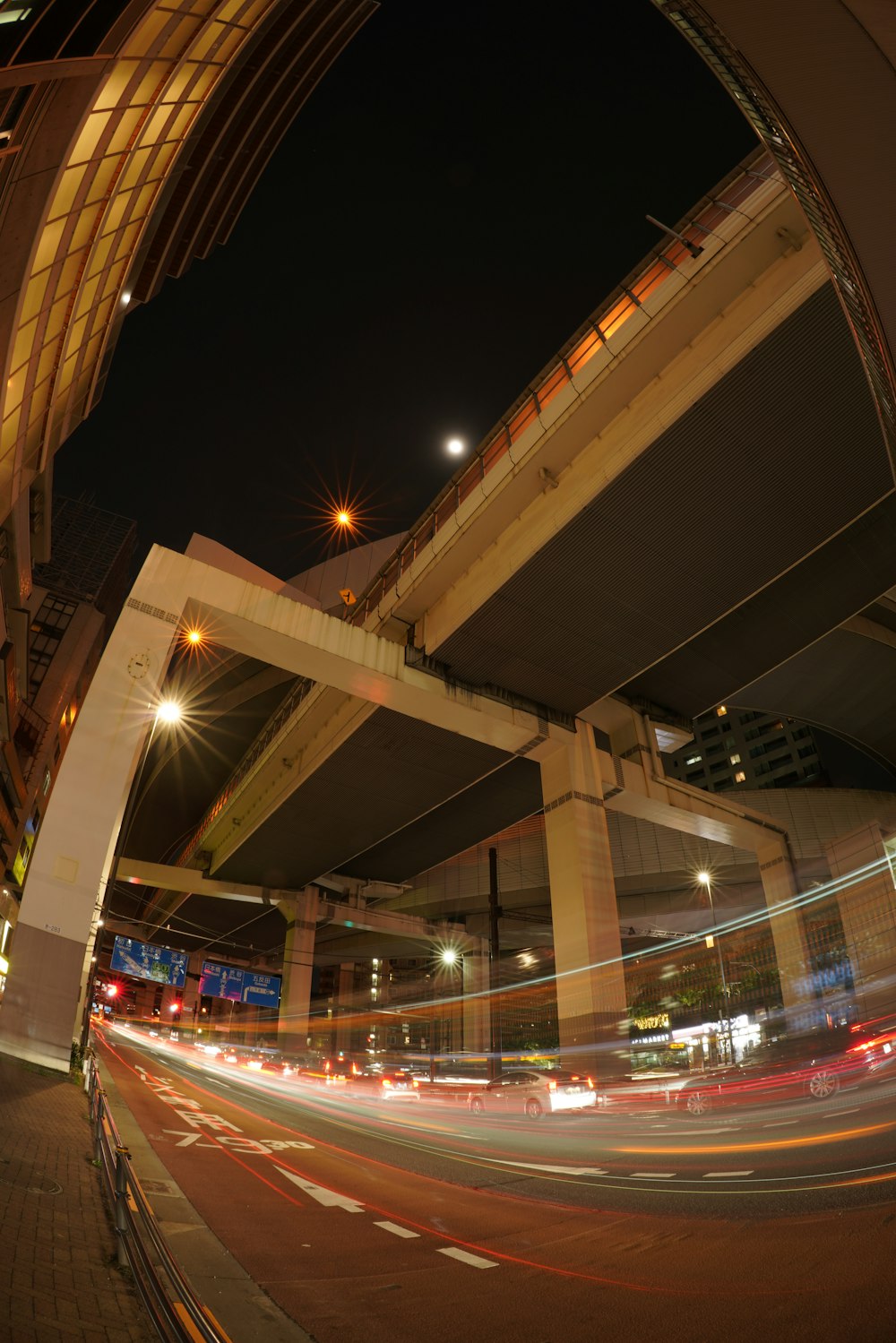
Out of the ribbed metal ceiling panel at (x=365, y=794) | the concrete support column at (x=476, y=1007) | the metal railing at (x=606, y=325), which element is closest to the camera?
the metal railing at (x=606, y=325)

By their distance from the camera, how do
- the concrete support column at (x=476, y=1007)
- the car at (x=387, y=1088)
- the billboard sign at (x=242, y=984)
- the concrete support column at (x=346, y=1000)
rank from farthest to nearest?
the concrete support column at (x=346, y=1000)
the concrete support column at (x=476, y=1007)
the billboard sign at (x=242, y=984)
the car at (x=387, y=1088)

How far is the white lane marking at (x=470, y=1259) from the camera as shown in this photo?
209 inches

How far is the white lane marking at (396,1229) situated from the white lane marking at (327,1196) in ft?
2.35

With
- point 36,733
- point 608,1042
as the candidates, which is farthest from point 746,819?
point 36,733

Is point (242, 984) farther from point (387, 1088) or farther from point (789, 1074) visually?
point (789, 1074)

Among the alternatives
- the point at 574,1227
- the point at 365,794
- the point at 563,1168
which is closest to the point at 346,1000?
the point at 365,794

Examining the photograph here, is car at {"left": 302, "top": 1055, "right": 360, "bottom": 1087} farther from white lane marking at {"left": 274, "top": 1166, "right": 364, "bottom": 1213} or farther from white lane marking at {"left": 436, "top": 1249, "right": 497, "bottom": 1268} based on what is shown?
white lane marking at {"left": 436, "top": 1249, "right": 497, "bottom": 1268}

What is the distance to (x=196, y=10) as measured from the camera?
14.0 m

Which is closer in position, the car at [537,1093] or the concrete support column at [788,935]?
the car at [537,1093]

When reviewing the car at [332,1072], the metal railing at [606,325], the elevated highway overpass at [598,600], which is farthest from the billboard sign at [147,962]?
the metal railing at [606,325]

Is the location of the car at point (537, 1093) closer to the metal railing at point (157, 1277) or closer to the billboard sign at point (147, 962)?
the metal railing at point (157, 1277)

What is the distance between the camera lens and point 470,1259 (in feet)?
17.9

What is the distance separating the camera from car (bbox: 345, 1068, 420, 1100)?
27.1m

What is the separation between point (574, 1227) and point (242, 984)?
98.9 ft
